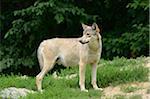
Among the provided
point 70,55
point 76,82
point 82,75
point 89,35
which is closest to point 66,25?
point 76,82

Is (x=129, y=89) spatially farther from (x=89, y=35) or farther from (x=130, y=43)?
(x=130, y=43)

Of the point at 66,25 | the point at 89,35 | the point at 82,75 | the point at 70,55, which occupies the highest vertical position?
the point at 89,35

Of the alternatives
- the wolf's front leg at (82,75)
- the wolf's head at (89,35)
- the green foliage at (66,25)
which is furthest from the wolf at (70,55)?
the green foliage at (66,25)

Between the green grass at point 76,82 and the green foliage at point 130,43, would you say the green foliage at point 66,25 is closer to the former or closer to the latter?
the green foliage at point 130,43

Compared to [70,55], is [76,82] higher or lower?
lower

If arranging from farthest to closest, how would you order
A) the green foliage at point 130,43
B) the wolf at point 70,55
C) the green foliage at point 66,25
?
the green foliage at point 66,25, the green foliage at point 130,43, the wolf at point 70,55

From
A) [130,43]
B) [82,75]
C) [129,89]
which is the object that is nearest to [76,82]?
[82,75]

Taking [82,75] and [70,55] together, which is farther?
[70,55]

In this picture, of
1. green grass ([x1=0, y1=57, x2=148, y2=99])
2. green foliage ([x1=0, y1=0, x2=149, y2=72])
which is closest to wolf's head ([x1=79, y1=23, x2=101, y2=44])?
green grass ([x1=0, y1=57, x2=148, y2=99])

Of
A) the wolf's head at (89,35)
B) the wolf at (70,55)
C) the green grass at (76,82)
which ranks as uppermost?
the wolf's head at (89,35)

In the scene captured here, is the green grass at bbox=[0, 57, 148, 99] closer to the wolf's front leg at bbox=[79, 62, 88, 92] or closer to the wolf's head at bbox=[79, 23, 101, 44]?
the wolf's front leg at bbox=[79, 62, 88, 92]

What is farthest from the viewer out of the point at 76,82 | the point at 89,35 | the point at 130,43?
the point at 130,43

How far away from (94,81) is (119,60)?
249 centimetres

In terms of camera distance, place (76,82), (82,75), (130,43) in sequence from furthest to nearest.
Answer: (130,43)
(76,82)
(82,75)
